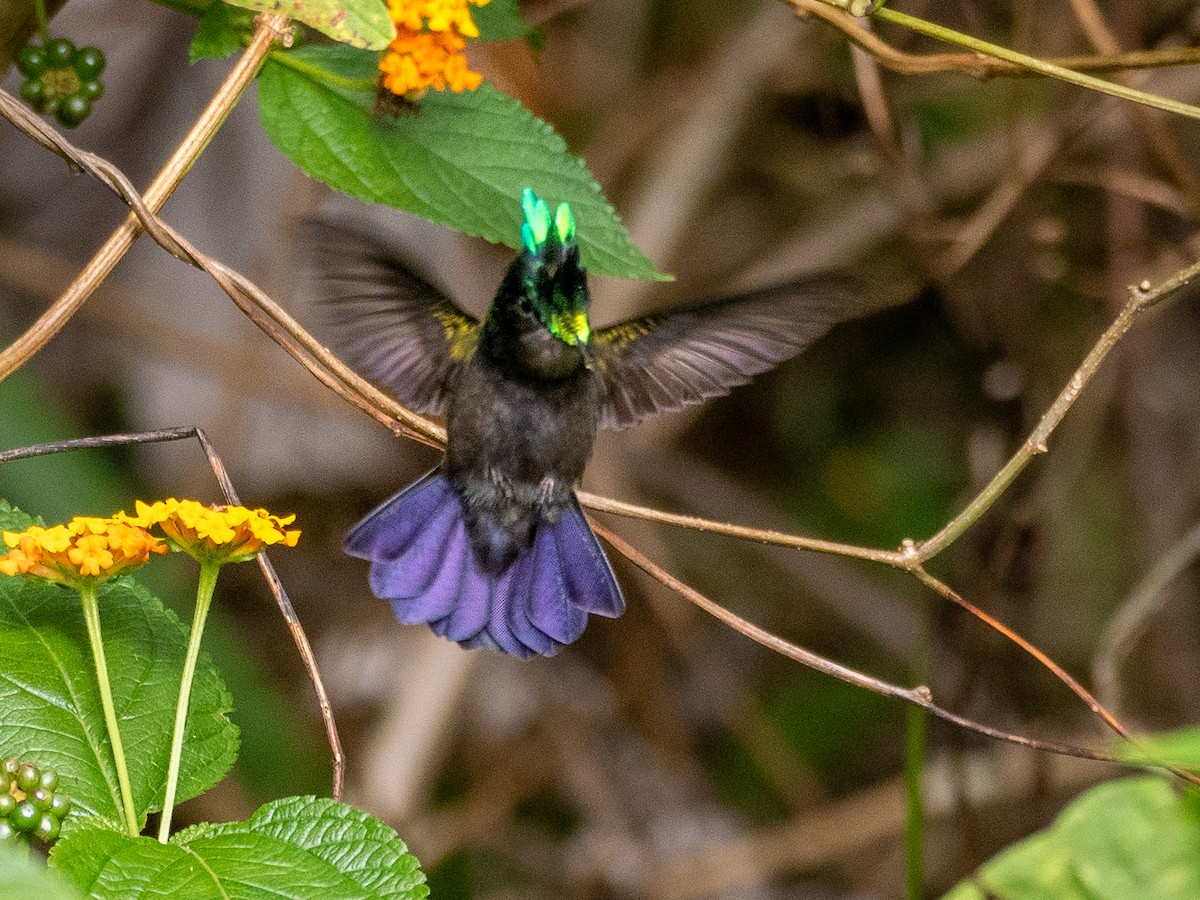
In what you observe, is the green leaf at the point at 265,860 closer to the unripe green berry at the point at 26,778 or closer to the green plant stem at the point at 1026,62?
the unripe green berry at the point at 26,778

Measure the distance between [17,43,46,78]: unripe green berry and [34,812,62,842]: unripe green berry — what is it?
1.11 metres

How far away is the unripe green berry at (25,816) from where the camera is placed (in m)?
1.39

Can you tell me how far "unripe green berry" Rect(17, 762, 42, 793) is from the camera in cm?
140

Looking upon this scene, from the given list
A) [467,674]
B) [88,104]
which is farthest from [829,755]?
[88,104]

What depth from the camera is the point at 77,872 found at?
1304 millimetres

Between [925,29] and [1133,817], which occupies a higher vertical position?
[925,29]

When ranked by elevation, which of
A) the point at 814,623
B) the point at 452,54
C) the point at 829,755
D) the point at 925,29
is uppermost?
the point at 925,29

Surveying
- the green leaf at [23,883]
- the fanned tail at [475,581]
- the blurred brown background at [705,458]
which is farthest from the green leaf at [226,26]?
the blurred brown background at [705,458]

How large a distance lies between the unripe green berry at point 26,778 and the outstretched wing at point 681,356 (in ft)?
3.97

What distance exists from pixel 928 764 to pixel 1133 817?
2.84m

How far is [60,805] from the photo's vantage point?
1420mm

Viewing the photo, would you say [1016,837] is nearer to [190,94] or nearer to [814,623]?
[814,623]

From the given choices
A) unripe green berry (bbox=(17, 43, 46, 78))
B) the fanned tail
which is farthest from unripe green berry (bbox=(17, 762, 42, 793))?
unripe green berry (bbox=(17, 43, 46, 78))

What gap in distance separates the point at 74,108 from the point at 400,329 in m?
0.61
